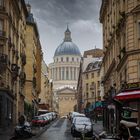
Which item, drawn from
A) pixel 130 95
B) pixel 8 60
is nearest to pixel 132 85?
pixel 130 95

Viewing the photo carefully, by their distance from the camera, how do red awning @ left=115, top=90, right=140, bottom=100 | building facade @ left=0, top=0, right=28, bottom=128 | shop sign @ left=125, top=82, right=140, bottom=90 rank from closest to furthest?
red awning @ left=115, top=90, right=140, bottom=100
shop sign @ left=125, top=82, right=140, bottom=90
building facade @ left=0, top=0, right=28, bottom=128

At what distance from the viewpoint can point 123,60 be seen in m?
39.3

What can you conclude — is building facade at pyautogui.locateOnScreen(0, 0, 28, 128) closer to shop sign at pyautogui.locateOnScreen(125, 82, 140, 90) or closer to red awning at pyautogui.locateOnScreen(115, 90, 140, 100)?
shop sign at pyautogui.locateOnScreen(125, 82, 140, 90)

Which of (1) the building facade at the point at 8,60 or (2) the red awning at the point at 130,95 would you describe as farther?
(1) the building facade at the point at 8,60

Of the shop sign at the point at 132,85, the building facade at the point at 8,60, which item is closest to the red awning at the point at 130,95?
the shop sign at the point at 132,85

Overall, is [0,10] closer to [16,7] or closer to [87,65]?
[16,7]

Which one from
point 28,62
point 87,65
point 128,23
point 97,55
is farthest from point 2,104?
point 97,55

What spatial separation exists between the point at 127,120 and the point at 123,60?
80.6 ft

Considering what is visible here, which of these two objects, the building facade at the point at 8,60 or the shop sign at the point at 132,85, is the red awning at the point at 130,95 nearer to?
the shop sign at the point at 132,85

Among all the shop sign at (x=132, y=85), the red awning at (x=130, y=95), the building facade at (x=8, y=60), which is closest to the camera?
the red awning at (x=130, y=95)

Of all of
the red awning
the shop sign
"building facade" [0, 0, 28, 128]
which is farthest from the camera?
"building facade" [0, 0, 28, 128]

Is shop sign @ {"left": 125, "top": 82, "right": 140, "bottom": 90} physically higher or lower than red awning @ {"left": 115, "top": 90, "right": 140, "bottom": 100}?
higher

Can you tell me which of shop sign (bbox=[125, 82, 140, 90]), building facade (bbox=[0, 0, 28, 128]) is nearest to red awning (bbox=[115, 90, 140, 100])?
shop sign (bbox=[125, 82, 140, 90])

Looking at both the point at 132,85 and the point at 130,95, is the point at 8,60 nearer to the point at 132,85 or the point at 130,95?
the point at 132,85
